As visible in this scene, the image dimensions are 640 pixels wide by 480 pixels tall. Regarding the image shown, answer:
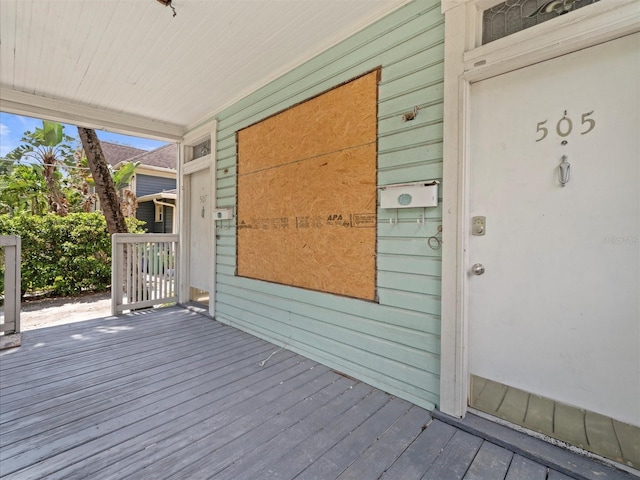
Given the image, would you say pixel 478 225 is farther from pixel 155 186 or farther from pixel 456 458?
pixel 155 186

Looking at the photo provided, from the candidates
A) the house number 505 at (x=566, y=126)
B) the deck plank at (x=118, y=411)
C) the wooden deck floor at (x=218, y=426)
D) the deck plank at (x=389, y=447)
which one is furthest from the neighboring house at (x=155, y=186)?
the house number 505 at (x=566, y=126)

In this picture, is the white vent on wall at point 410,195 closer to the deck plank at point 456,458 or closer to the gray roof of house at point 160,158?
the deck plank at point 456,458

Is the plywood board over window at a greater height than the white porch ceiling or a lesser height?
lesser

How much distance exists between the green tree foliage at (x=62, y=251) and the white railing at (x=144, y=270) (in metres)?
2.41

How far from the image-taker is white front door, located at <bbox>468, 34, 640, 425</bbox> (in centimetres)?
145

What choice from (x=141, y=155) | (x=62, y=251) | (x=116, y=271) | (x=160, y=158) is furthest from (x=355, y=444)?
(x=141, y=155)

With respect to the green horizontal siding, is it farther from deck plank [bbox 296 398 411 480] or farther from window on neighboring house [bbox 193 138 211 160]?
window on neighboring house [bbox 193 138 211 160]

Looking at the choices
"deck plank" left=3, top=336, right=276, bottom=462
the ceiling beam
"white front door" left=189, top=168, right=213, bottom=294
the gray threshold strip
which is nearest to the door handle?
the gray threshold strip

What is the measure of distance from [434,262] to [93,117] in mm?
4799

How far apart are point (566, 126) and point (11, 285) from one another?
17.0 feet

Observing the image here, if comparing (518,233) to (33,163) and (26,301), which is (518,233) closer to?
(26,301)

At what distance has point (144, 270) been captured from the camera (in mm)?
4609

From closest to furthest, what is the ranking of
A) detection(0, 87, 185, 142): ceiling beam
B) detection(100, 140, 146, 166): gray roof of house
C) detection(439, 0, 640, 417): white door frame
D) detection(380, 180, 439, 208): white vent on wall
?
detection(439, 0, 640, 417): white door frame
detection(380, 180, 439, 208): white vent on wall
detection(0, 87, 185, 142): ceiling beam
detection(100, 140, 146, 166): gray roof of house

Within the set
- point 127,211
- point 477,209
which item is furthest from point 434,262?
point 127,211
